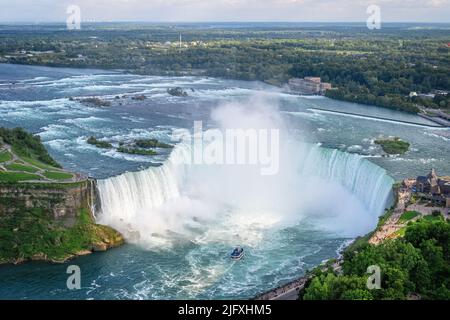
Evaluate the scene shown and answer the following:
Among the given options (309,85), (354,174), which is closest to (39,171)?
(354,174)

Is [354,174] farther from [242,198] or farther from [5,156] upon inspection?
[5,156]

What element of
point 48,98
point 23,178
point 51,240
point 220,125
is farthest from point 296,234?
point 48,98

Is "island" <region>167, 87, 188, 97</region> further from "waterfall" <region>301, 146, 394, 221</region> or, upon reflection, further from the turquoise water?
"waterfall" <region>301, 146, 394, 221</region>

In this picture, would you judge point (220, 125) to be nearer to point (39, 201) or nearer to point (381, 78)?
point (39, 201)

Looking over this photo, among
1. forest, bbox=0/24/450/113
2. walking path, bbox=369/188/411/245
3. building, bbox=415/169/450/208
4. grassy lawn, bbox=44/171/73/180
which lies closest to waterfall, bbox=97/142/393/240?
walking path, bbox=369/188/411/245

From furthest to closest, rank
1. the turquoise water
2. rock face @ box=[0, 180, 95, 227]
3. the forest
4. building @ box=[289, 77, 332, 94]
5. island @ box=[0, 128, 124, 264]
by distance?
building @ box=[289, 77, 332, 94]
the forest
rock face @ box=[0, 180, 95, 227]
island @ box=[0, 128, 124, 264]
the turquoise water
